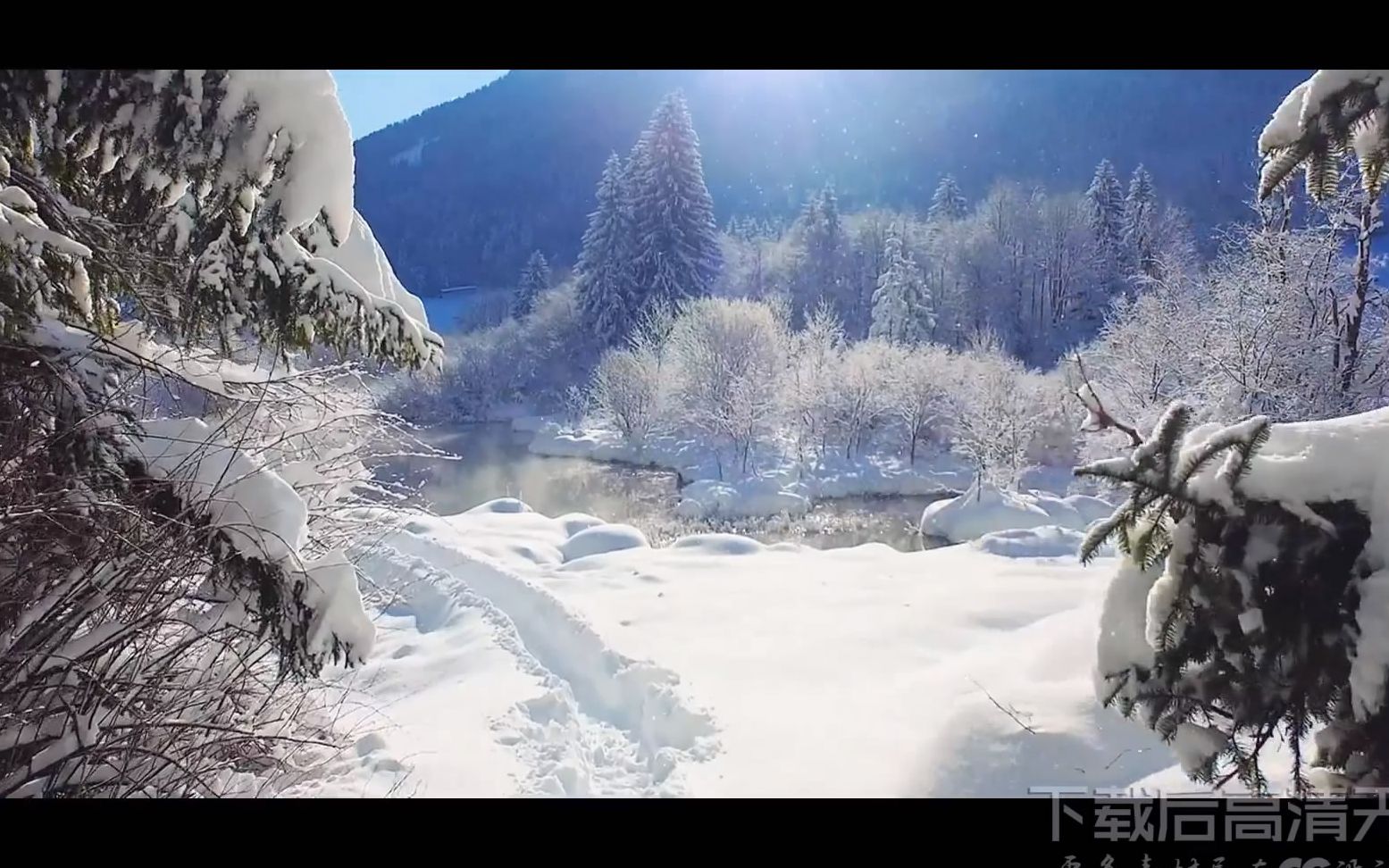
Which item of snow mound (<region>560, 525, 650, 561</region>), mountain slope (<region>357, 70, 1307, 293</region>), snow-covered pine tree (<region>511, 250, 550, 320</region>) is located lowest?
snow mound (<region>560, 525, 650, 561</region>)

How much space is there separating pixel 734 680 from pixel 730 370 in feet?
64.2

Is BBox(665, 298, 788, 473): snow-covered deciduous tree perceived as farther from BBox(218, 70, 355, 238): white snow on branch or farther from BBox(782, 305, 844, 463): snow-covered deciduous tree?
BBox(218, 70, 355, 238): white snow on branch

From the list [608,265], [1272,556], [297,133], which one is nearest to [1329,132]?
[1272,556]

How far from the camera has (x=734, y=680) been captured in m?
7.19

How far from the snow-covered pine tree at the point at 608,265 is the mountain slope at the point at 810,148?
44.2ft

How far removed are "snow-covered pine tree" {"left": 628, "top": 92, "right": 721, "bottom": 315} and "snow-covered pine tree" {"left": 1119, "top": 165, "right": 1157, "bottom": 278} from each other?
66.2ft

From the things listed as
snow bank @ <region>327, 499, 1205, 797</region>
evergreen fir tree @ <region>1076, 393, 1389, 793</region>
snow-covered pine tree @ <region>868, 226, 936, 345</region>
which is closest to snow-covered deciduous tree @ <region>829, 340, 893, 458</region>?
snow-covered pine tree @ <region>868, 226, 936, 345</region>

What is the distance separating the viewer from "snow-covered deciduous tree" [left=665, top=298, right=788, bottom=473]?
24.9 m

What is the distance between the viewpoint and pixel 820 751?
17.9ft

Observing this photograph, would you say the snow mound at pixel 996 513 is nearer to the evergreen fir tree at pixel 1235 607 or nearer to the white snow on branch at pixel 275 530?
the evergreen fir tree at pixel 1235 607

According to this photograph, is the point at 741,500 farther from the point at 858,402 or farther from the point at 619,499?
the point at 858,402

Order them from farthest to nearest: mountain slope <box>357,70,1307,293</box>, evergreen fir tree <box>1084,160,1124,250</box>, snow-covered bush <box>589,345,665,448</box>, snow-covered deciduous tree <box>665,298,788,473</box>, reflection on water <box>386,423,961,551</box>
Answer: mountain slope <box>357,70,1307,293</box> < evergreen fir tree <box>1084,160,1124,250</box> < snow-covered bush <box>589,345,665,448</box> < snow-covered deciduous tree <box>665,298,788,473</box> < reflection on water <box>386,423,961,551</box>
